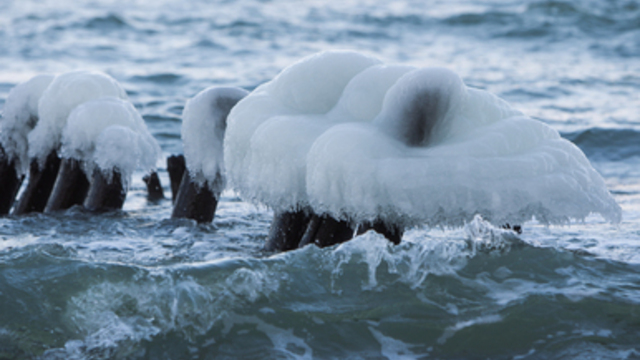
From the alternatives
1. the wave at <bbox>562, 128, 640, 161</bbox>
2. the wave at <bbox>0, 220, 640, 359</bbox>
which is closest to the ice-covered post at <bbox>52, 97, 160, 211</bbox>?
the wave at <bbox>0, 220, 640, 359</bbox>

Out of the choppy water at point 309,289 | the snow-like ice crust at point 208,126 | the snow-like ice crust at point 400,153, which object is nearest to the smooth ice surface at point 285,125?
the snow-like ice crust at point 400,153

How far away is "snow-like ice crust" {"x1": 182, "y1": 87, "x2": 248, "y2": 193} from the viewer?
14.8 feet

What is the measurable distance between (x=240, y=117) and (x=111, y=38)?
557 inches

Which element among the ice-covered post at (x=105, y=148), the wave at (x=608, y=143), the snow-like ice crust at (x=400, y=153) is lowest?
the wave at (x=608, y=143)

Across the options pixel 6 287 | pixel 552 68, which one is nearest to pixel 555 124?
pixel 552 68

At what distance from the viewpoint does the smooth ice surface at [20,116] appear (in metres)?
5.36

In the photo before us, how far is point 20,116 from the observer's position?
536 centimetres

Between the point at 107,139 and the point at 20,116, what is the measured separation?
0.98m

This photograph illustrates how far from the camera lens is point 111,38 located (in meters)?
16.9

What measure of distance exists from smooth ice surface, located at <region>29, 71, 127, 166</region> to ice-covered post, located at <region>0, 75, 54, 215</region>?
180mm

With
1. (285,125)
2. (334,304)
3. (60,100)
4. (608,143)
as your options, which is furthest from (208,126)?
(608,143)

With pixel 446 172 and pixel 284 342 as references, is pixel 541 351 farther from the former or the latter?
pixel 284 342

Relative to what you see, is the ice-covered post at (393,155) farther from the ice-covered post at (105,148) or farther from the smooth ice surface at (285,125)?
the ice-covered post at (105,148)

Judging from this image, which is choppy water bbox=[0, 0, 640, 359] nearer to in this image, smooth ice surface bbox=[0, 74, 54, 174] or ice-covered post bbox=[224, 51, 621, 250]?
ice-covered post bbox=[224, 51, 621, 250]
